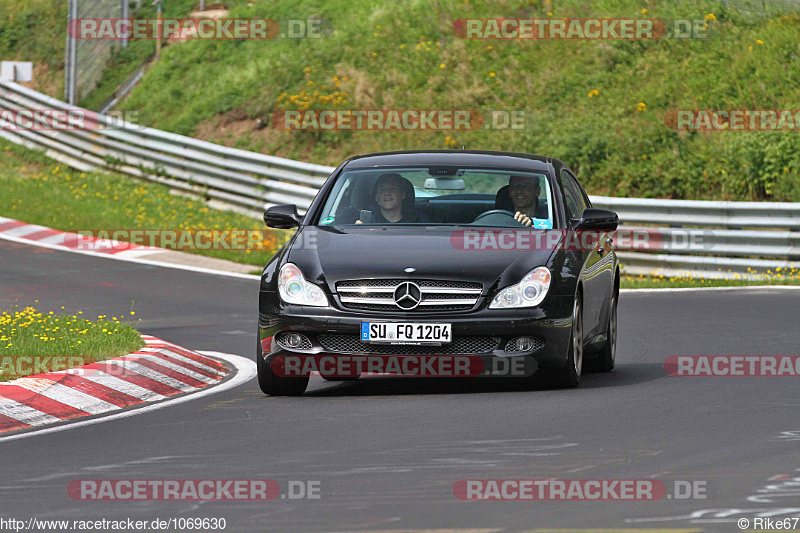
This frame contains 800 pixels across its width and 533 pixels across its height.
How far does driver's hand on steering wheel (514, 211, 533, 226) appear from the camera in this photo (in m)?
10.6

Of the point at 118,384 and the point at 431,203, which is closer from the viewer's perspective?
the point at 118,384

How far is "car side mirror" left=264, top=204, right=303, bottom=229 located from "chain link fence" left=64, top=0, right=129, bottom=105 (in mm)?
20471

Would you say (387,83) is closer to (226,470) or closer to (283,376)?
(283,376)

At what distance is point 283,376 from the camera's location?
991 centimetres

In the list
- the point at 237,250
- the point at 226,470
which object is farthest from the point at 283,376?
the point at 237,250

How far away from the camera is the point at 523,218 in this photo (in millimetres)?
10695

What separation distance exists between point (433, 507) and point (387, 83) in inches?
929

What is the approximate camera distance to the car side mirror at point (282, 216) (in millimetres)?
10664
